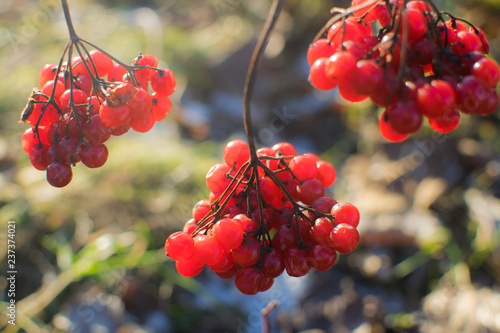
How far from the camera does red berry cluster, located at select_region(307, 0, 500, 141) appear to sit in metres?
0.91

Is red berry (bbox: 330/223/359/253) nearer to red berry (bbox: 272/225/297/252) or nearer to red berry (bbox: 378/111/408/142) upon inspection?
red berry (bbox: 272/225/297/252)

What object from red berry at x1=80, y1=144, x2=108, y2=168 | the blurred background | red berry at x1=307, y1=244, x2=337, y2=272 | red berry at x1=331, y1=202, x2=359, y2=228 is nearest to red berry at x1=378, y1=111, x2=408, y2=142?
red berry at x1=331, y1=202, x2=359, y2=228

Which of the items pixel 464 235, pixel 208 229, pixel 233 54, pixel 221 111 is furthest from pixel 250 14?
pixel 208 229

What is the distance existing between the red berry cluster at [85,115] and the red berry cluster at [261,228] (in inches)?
11.1

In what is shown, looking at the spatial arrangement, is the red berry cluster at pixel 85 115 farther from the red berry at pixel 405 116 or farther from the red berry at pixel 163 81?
the red berry at pixel 405 116

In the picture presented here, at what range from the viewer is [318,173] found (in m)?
1.31

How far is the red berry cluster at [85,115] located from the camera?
1.08 metres

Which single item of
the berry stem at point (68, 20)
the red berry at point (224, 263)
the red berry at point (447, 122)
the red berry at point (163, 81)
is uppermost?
the berry stem at point (68, 20)

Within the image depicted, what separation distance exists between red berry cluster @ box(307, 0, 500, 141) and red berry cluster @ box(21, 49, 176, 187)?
47cm

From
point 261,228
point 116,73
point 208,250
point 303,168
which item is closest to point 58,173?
point 116,73

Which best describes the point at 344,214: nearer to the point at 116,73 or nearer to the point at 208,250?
the point at 208,250

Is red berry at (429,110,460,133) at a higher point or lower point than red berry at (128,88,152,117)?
lower

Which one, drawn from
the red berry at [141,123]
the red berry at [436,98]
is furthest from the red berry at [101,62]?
the red berry at [436,98]

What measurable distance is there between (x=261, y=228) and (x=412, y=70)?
545 mm
